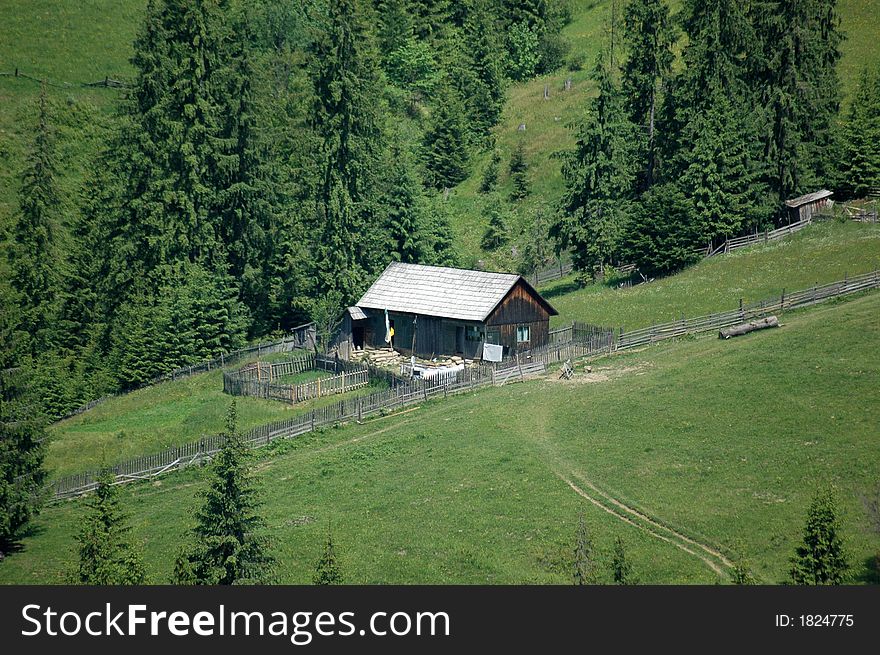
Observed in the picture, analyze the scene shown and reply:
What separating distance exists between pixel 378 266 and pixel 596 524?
39349 millimetres

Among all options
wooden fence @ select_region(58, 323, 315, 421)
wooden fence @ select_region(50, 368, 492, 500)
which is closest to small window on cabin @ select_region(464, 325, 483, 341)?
wooden fence @ select_region(50, 368, 492, 500)

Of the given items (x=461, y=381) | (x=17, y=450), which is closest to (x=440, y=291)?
(x=461, y=381)

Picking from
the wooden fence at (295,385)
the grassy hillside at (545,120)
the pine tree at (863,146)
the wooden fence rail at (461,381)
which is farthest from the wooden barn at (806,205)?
the wooden fence at (295,385)

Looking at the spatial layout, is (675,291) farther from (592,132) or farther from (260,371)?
(260,371)

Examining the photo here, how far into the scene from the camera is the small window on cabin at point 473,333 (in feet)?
201

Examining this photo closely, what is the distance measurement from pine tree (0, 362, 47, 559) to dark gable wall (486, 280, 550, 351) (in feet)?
79.0

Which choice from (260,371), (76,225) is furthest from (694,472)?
(76,225)

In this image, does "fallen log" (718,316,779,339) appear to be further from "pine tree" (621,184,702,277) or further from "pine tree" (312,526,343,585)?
"pine tree" (312,526,343,585)

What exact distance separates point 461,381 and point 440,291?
8.77 m

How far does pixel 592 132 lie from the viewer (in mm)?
76562

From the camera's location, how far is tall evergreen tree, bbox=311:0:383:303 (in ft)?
243

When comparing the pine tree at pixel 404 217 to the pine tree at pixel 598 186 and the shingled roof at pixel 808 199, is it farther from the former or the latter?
the shingled roof at pixel 808 199

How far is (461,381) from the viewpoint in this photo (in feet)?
185

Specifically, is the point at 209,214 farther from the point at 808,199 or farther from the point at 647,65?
the point at 808,199
